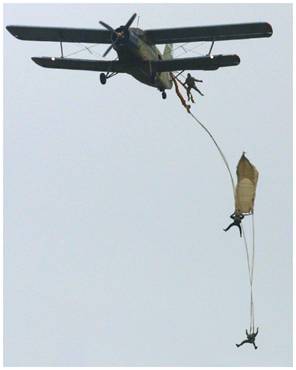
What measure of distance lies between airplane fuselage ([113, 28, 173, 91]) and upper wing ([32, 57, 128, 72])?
75 cm

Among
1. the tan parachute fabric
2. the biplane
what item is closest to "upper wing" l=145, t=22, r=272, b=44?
the biplane

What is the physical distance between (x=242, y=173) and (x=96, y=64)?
7473 millimetres

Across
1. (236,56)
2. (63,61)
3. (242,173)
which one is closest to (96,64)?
(63,61)

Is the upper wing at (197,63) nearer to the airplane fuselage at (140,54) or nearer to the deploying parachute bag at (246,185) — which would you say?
the airplane fuselage at (140,54)

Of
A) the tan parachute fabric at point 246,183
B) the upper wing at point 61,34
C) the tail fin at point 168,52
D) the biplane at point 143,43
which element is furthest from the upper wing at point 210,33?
the tan parachute fabric at point 246,183

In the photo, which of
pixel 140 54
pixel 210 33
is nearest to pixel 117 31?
pixel 140 54

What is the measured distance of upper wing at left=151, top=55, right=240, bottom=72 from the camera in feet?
134

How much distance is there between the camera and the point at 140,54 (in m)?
41.6

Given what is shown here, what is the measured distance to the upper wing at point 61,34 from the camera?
4450 cm

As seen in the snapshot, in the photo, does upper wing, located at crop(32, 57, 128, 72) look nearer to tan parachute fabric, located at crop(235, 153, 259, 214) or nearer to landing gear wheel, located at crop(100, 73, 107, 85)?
landing gear wheel, located at crop(100, 73, 107, 85)

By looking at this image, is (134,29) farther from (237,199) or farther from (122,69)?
(237,199)

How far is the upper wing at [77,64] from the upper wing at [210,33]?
162 centimetres

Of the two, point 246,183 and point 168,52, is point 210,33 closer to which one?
point 168,52

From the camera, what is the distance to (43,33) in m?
45.3
